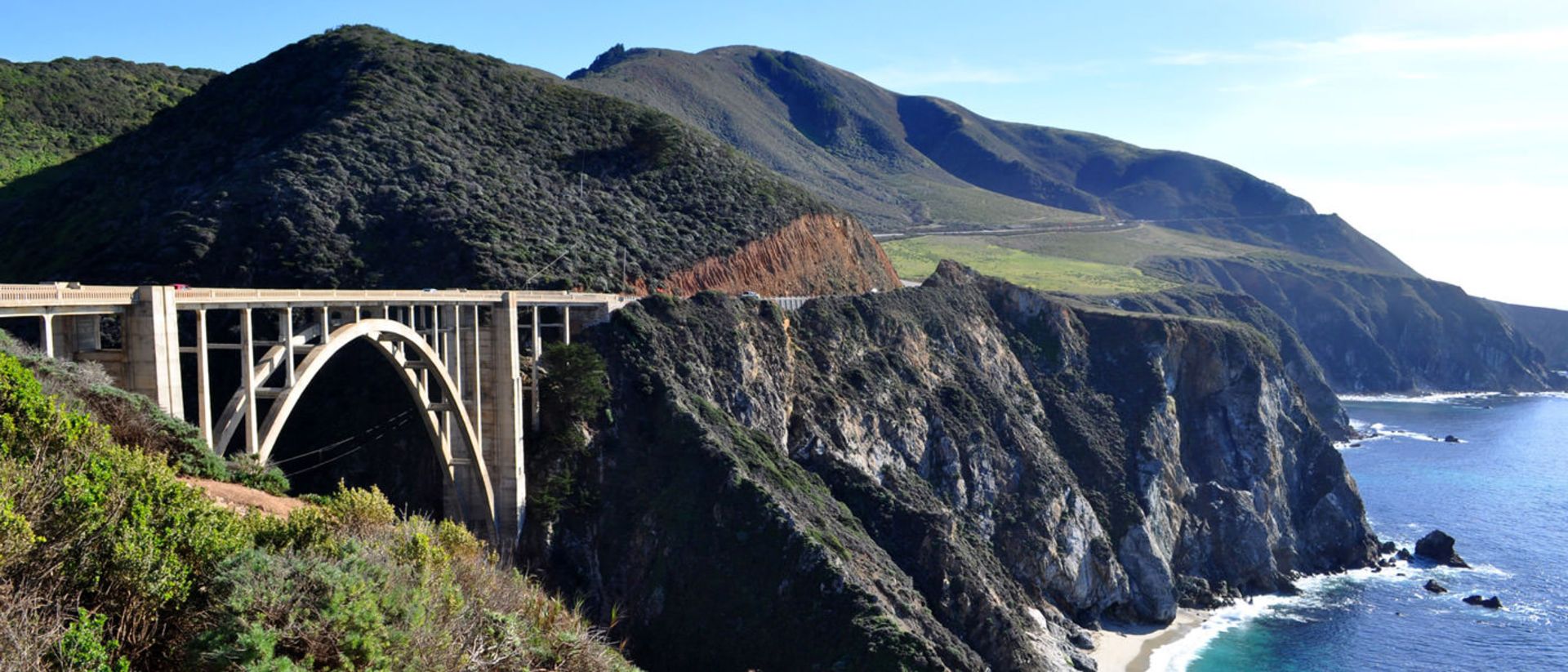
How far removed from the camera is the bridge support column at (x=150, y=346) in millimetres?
23156

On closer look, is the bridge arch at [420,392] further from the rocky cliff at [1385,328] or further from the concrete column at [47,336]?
the rocky cliff at [1385,328]

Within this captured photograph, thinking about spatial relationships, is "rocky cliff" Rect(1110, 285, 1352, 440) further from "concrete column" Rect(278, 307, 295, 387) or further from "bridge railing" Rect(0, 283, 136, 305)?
"bridge railing" Rect(0, 283, 136, 305)

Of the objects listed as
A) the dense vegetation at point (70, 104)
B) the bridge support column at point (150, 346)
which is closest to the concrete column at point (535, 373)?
the bridge support column at point (150, 346)

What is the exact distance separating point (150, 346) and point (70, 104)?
7112 centimetres

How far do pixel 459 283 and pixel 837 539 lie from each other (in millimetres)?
22535

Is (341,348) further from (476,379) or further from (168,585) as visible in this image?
(168,585)

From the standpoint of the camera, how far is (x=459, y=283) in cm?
5469

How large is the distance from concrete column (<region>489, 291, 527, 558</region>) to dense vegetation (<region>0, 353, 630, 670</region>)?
25625 millimetres

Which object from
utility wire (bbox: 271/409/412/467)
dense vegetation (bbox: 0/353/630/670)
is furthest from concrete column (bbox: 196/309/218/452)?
utility wire (bbox: 271/409/412/467)

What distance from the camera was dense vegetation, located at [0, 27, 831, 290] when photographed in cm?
5328

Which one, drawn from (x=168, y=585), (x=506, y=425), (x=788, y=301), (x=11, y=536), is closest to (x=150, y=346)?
(x=168, y=585)

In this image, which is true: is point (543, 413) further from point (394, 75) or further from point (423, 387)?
point (394, 75)

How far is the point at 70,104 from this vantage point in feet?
266

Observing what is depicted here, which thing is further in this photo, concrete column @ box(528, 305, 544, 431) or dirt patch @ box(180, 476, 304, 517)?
concrete column @ box(528, 305, 544, 431)
